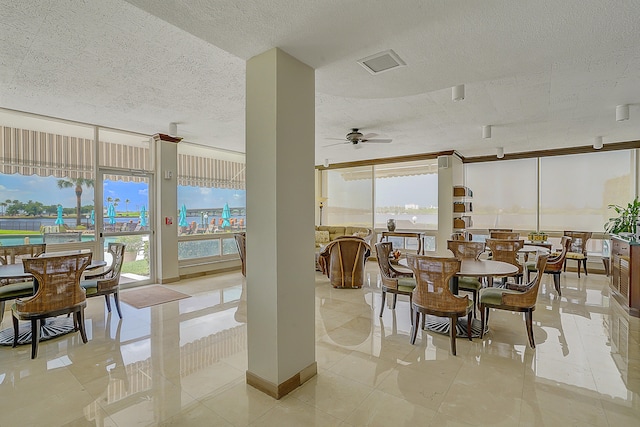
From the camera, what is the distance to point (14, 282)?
4.14 m

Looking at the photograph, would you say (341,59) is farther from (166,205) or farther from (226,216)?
(226,216)

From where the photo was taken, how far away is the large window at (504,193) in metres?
7.61

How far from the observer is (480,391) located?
241 centimetres

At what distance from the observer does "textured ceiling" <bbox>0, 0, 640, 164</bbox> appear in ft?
6.25

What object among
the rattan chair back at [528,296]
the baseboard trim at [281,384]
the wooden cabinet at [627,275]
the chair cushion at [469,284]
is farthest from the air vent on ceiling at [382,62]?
the wooden cabinet at [627,275]

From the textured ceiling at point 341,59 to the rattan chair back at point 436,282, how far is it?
5.38 feet

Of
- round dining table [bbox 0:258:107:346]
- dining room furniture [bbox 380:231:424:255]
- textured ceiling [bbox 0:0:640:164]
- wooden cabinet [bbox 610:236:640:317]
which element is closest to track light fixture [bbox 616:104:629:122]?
textured ceiling [bbox 0:0:640:164]

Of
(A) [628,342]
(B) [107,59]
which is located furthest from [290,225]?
(A) [628,342]

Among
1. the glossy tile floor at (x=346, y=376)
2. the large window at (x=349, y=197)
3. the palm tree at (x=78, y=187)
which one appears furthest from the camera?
the large window at (x=349, y=197)

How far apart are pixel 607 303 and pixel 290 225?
5.18 meters

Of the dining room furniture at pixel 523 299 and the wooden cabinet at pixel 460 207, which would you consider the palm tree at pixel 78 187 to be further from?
the wooden cabinet at pixel 460 207

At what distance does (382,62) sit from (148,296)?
4927mm

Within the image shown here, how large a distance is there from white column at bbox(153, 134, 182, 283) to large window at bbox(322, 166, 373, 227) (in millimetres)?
4513

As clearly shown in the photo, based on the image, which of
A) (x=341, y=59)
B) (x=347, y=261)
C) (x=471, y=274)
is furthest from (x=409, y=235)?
(x=341, y=59)
